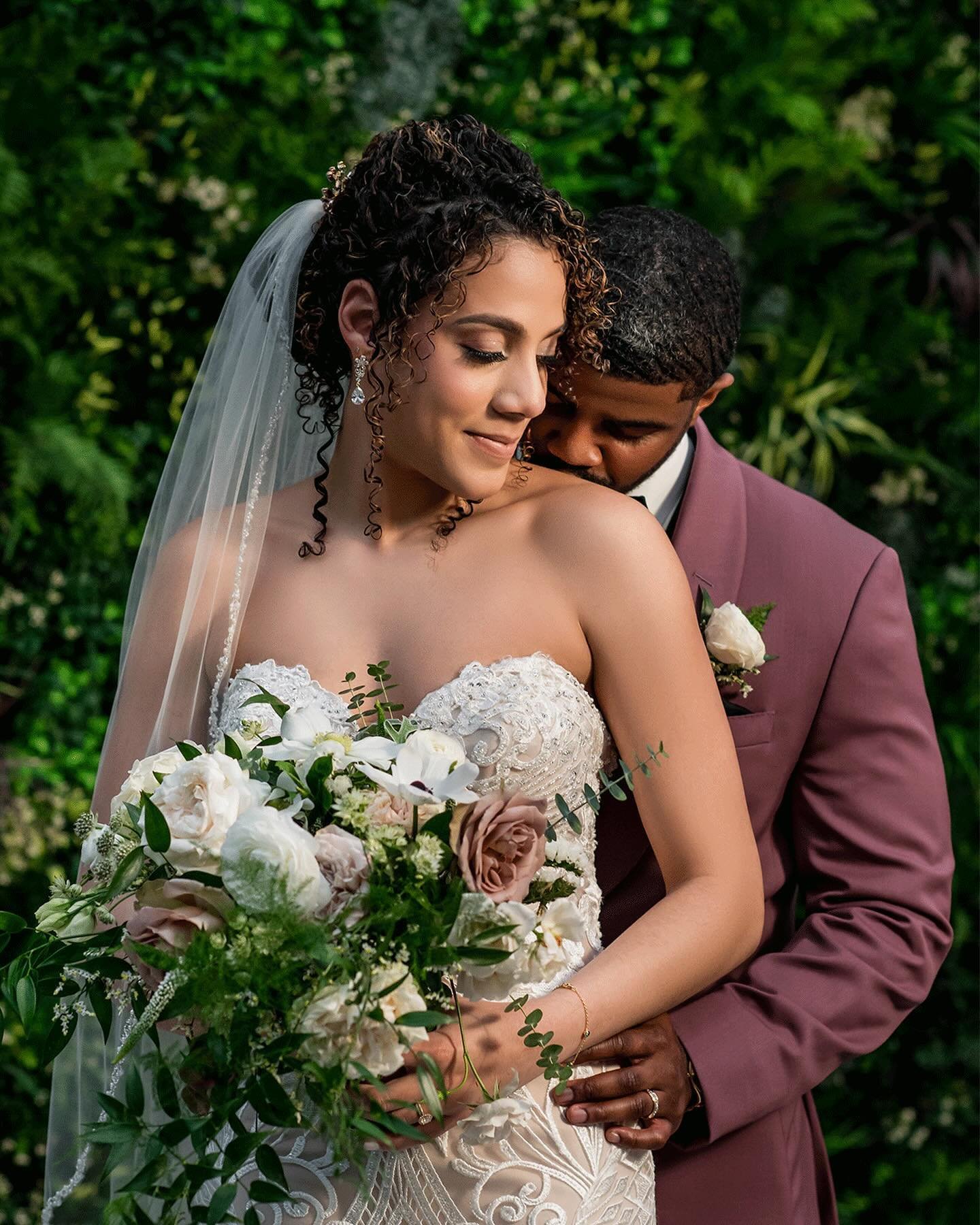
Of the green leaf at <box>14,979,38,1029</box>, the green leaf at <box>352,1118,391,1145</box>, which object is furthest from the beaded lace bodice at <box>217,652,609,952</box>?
the green leaf at <box>352,1118,391,1145</box>

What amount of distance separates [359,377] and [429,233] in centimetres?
29

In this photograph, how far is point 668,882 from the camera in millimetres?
2258

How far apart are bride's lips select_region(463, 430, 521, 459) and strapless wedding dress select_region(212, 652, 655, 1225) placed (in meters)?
0.34

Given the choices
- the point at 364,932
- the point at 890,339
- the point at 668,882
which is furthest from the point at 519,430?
the point at 890,339

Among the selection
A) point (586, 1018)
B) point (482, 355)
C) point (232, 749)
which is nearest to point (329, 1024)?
point (232, 749)

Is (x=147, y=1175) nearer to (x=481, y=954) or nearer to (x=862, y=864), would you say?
(x=481, y=954)

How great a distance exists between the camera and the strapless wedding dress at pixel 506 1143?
6.85 ft

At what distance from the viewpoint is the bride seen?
6.97 ft

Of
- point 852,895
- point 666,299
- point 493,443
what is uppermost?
point 666,299

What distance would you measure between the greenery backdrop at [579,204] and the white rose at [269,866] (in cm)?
265

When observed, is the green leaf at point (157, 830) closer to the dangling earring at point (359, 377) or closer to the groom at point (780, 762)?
the dangling earring at point (359, 377)

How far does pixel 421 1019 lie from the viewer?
165 cm

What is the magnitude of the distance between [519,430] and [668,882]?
77 cm

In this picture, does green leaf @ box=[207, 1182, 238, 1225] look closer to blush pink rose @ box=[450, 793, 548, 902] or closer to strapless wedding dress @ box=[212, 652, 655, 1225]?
strapless wedding dress @ box=[212, 652, 655, 1225]
